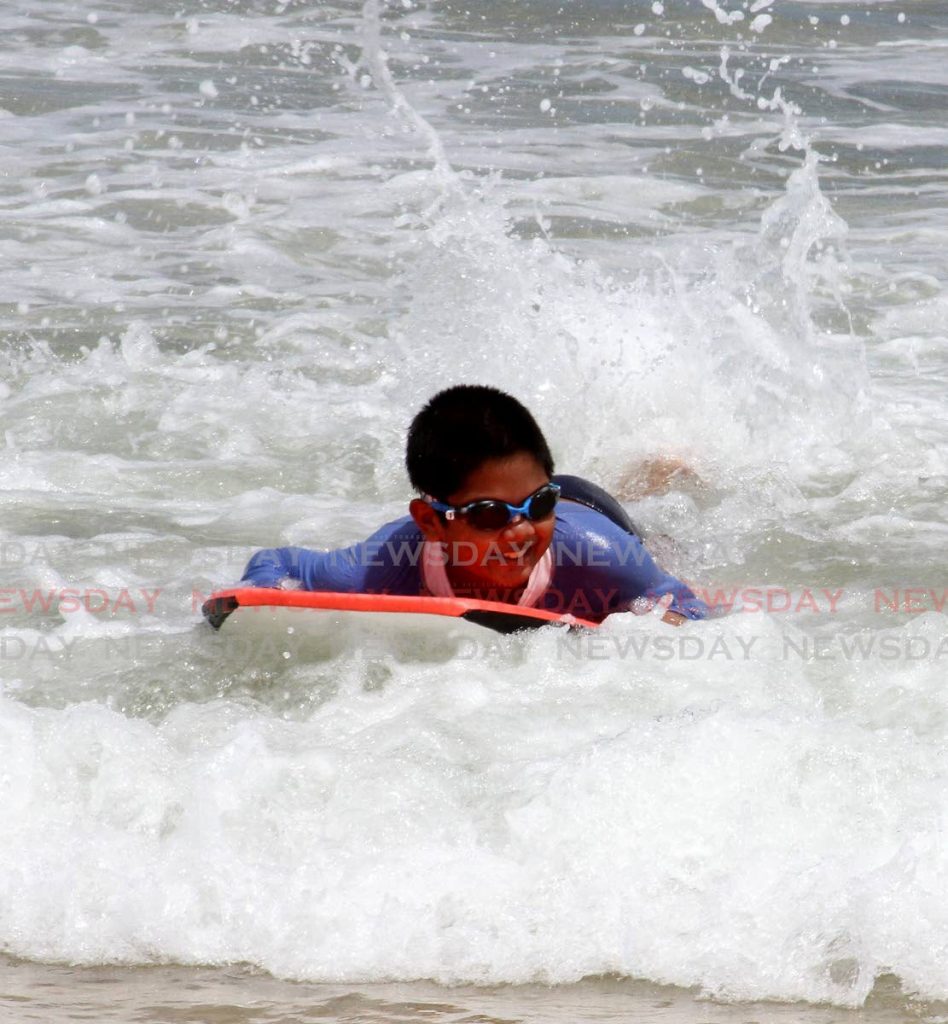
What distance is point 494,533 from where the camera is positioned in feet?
13.0

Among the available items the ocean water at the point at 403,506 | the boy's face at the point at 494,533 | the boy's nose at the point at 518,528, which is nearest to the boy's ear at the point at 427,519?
the boy's face at the point at 494,533

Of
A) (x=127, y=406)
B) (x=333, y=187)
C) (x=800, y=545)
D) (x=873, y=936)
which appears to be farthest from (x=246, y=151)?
(x=873, y=936)

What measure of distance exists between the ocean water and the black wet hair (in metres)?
0.43

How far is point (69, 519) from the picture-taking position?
540 cm

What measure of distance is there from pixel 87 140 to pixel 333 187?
2.18m

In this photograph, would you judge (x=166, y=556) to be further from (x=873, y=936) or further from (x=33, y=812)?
(x=873, y=936)

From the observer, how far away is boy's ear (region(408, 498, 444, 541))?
158 inches

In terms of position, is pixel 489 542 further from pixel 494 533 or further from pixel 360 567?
pixel 360 567

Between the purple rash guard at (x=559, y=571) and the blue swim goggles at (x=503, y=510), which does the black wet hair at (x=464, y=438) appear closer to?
the blue swim goggles at (x=503, y=510)

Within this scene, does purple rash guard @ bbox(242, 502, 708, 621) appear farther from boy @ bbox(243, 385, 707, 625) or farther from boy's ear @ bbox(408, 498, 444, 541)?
boy's ear @ bbox(408, 498, 444, 541)

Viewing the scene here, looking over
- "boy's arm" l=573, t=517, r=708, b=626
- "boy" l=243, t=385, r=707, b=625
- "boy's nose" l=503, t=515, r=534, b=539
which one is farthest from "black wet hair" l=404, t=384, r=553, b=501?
"boy's arm" l=573, t=517, r=708, b=626

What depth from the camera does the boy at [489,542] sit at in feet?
12.9

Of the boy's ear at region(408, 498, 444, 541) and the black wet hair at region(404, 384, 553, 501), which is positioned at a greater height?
the black wet hair at region(404, 384, 553, 501)

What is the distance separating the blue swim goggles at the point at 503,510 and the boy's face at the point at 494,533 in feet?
0.05
